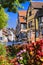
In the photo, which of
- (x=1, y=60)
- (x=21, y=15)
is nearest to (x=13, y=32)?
(x=21, y=15)

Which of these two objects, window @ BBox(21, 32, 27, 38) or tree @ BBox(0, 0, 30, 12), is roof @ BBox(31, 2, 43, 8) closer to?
window @ BBox(21, 32, 27, 38)

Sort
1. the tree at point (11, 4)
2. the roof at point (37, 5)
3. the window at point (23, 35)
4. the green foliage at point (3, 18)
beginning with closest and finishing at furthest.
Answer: the tree at point (11, 4), the green foliage at point (3, 18), the roof at point (37, 5), the window at point (23, 35)

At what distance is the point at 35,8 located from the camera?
55.8m

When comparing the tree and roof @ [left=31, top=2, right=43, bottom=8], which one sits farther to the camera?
roof @ [left=31, top=2, right=43, bottom=8]

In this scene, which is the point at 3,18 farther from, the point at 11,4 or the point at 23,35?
the point at 11,4

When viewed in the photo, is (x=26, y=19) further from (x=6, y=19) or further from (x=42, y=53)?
(x=42, y=53)

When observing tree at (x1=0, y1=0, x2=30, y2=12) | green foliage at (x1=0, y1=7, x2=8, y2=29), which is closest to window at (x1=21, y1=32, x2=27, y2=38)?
green foliage at (x1=0, y1=7, x2=8, y2=29)

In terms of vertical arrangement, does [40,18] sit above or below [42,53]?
below

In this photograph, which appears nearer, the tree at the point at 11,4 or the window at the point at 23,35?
the tree at the point at 11,4

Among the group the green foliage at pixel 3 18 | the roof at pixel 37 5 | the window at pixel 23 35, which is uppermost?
the roof at pixel 37 5

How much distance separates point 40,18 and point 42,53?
4772 cm

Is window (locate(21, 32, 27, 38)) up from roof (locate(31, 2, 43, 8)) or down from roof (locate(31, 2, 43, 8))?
down

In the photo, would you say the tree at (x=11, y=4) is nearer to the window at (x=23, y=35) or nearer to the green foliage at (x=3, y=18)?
the green foliage at (x=3, y=18)

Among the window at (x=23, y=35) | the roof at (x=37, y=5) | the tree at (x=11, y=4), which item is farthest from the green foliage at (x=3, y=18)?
the tree at (x=11, y=4)
